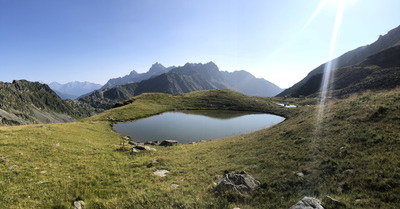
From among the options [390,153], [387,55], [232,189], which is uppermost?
[387,55]

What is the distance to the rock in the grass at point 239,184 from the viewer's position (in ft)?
37.0

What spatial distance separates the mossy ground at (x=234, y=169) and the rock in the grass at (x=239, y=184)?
61cm

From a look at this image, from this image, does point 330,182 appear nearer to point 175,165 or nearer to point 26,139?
point 175,165

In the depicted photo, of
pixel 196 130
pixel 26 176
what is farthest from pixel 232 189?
pixel 196 130

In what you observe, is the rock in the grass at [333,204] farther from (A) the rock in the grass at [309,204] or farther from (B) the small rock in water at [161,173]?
(B) the small rock in water at [161,173]

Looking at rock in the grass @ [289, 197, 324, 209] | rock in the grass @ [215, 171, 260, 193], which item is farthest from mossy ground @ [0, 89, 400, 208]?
rock in the grass @ [289, 197, 324, 209]

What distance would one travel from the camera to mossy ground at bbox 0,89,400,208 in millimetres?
10031

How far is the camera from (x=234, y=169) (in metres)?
16.4

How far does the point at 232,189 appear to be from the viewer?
11086 millimetres

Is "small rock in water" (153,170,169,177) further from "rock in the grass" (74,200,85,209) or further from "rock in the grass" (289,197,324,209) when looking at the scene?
"rock in the grass" (289,197,324,209)

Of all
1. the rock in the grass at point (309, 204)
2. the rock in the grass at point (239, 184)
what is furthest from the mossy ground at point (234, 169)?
the rock in the grass at point (309, 204)

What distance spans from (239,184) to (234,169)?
442 centimetres

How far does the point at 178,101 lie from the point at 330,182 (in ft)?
340

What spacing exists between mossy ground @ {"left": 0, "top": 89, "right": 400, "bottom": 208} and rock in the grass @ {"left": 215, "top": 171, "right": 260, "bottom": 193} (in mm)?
613
